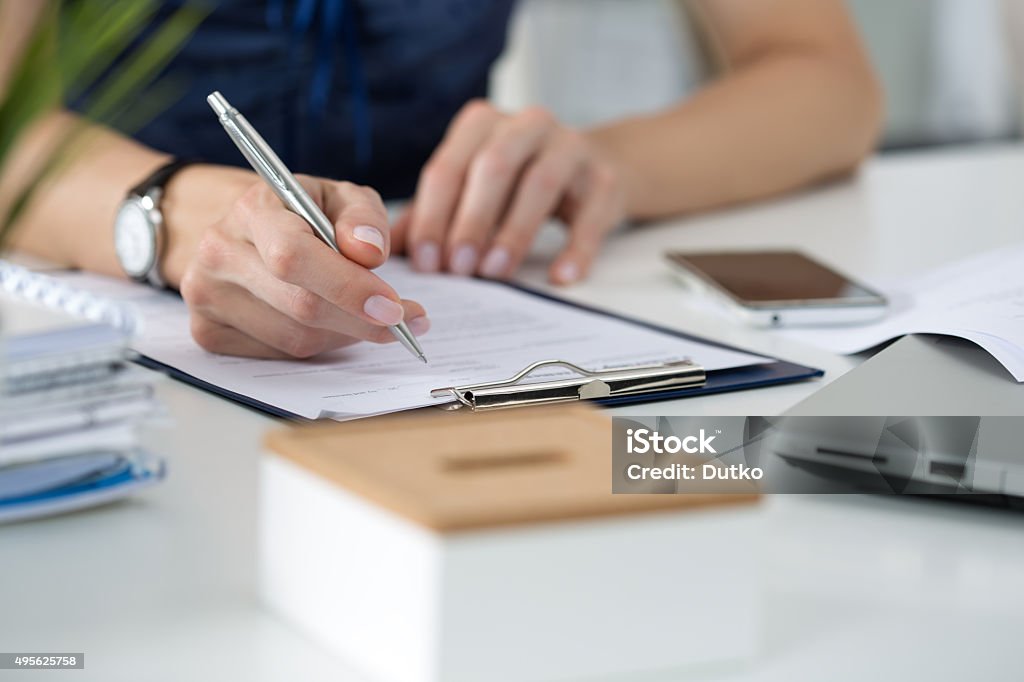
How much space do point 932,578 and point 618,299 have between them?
1.42ft

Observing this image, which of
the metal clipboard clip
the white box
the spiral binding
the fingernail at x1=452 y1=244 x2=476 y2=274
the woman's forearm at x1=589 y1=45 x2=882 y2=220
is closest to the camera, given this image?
the white box

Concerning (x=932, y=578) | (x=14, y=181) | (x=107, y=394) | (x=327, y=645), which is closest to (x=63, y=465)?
(x=107, y=394)

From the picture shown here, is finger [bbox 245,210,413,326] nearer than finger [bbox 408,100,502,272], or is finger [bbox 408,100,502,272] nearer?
finger [bbox 245,210,413,326]

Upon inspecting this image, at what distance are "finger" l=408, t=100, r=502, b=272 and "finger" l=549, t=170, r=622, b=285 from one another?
91 mm

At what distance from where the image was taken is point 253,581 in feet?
1.38

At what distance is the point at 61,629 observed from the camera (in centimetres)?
38

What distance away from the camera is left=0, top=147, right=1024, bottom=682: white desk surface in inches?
14.5

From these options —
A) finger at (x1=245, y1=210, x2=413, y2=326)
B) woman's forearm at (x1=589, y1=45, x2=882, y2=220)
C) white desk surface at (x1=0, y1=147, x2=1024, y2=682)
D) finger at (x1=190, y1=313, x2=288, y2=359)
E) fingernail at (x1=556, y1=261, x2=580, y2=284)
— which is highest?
woman's forearm at (x1=589, y1=45, x2=882, y2=220)

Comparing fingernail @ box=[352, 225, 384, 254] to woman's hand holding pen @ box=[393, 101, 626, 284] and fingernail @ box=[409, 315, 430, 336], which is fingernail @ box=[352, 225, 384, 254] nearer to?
fingernail @ box=[409, 315, 430, 336]

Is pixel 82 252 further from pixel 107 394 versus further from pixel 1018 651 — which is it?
pixel 1018 651

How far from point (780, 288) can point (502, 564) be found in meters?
0.49

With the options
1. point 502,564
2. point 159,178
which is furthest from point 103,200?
point 502,564

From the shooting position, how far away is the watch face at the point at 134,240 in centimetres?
79
